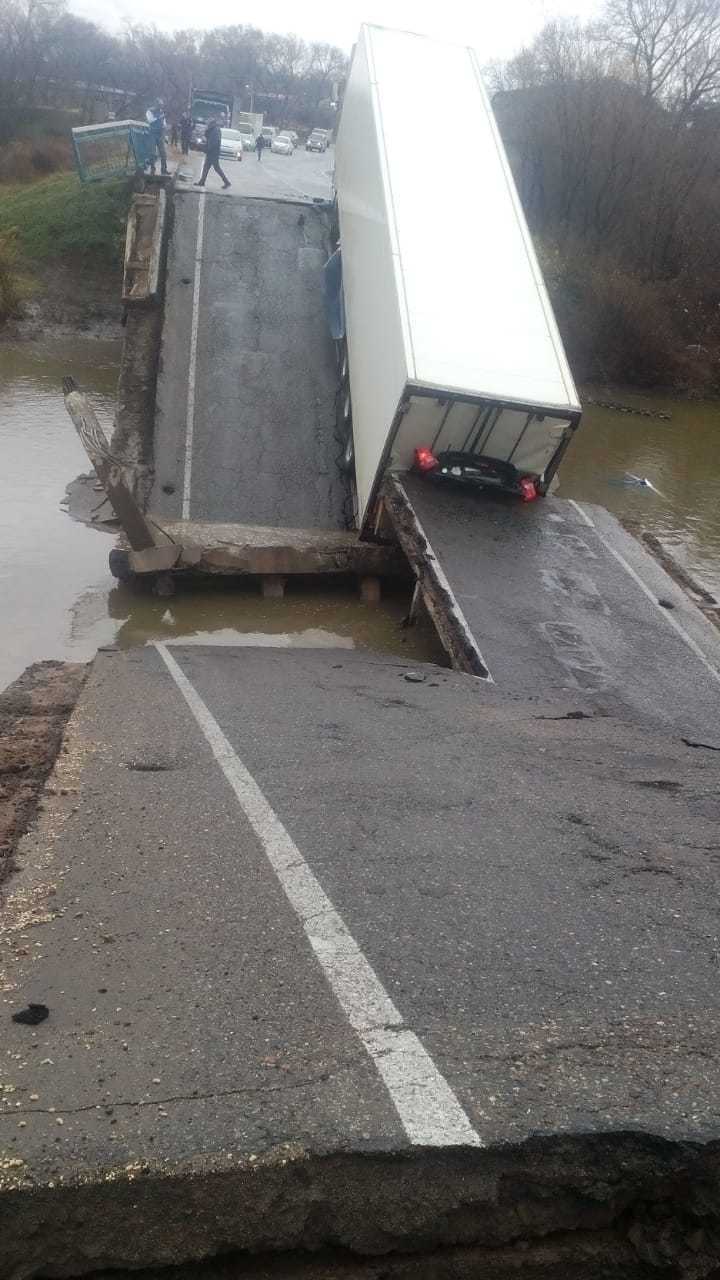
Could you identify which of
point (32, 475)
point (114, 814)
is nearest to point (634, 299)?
point (32, 475)

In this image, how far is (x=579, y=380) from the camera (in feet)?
85.4

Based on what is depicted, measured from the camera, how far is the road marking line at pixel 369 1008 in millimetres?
2549

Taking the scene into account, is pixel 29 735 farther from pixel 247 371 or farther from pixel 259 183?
pixel 259 183

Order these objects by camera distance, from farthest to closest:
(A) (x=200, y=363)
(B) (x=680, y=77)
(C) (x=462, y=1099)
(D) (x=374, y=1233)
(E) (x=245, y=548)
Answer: (B) (x=680, y=77), (A) (x=200, y=363), (E) (x=245, y=548), (C) (x=462, y=1099), (D) (x=374, y=1233)

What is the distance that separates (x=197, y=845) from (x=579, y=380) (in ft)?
80.7

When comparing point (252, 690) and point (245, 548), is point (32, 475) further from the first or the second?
point (252, 690)

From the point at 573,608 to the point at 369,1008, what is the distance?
19.8 feet

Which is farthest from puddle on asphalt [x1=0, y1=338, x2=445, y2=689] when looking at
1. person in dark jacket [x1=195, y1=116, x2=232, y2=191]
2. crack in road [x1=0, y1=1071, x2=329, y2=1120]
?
person in dark jacket [x1=195, y1=116, x2=232, y2=191]

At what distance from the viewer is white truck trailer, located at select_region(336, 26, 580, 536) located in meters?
9.51

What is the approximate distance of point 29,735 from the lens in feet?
19.3

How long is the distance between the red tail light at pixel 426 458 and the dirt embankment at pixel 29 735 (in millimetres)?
4285

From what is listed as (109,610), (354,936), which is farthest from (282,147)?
(354,936)

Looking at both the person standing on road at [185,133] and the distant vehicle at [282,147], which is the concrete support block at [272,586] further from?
the distant vehicle at [282,147]

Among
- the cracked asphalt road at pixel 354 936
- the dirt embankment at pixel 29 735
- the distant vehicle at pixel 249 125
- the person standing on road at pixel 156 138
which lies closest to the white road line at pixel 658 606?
the cracked asphalt road at pixel 354 936
